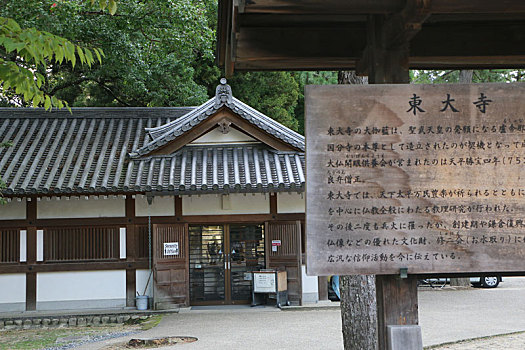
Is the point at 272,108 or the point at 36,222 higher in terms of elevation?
the point at 272,108

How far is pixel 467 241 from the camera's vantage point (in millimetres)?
3762

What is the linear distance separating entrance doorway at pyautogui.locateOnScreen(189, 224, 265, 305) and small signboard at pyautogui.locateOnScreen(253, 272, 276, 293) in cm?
64

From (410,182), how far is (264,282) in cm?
1097

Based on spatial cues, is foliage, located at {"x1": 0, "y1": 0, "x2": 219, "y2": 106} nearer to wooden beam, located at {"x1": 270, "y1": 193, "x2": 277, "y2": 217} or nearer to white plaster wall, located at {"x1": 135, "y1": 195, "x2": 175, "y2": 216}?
white plaster wall, located at {"x1": 135, "y1": 195, "x2": 175, "y2": 216}

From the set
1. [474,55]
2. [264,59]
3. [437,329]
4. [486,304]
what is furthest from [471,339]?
[264,59]

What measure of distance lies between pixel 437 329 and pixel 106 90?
1614cm

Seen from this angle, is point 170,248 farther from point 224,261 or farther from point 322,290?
point 322,290

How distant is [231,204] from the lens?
15.0 meters

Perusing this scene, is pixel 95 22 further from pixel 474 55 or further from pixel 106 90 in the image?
pixel 474 55

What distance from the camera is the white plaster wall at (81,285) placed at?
570 inches

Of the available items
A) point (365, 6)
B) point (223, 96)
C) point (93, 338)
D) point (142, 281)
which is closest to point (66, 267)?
point (142, 281)

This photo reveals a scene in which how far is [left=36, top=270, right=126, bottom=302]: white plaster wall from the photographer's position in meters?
14.5

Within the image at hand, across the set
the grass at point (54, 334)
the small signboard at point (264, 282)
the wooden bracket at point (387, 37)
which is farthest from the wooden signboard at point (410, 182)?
the small signboard at point (264, 282)

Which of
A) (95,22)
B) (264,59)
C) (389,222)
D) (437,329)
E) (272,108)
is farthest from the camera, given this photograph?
(272,108)
